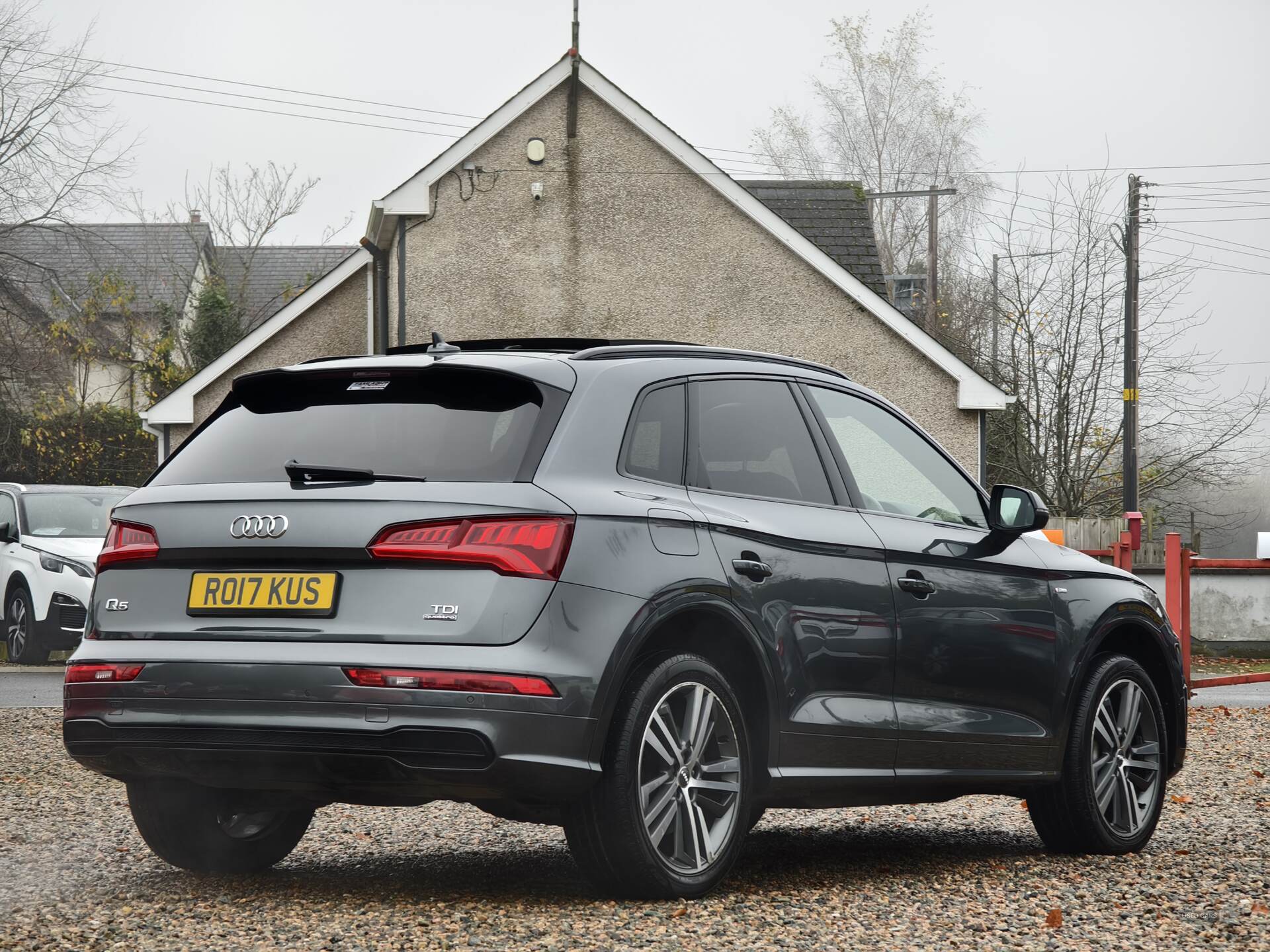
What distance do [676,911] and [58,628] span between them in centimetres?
1500

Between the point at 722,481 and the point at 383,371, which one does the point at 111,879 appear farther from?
the point at 722,481

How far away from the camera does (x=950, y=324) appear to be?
47.0 m

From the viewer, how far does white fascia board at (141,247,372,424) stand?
21.4 metres

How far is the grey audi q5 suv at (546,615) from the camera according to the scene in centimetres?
478

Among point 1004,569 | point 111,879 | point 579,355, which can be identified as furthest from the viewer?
point 1004,569

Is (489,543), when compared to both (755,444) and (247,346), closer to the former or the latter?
(755,444)

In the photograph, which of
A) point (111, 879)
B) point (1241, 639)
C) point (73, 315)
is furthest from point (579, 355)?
point (73, 315)

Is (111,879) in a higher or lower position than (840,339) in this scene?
lower

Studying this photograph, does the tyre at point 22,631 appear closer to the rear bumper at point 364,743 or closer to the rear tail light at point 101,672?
the rear tail light at point 101,672

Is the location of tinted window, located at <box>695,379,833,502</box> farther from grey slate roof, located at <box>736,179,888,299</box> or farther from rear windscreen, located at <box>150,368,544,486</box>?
grey slate roof, located at <box>736,179,888,299</box>

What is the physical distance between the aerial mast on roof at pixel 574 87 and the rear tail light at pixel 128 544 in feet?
50.7

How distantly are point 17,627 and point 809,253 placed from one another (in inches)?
402

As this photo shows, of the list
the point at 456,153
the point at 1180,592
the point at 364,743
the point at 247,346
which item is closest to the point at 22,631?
the point at 247,346

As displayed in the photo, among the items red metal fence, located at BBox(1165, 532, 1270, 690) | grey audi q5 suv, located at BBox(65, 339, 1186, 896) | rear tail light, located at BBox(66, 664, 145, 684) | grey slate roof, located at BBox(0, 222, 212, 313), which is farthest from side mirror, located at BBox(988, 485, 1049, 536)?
grey slate roof, located at BBox(0, 222, 212, 313)
